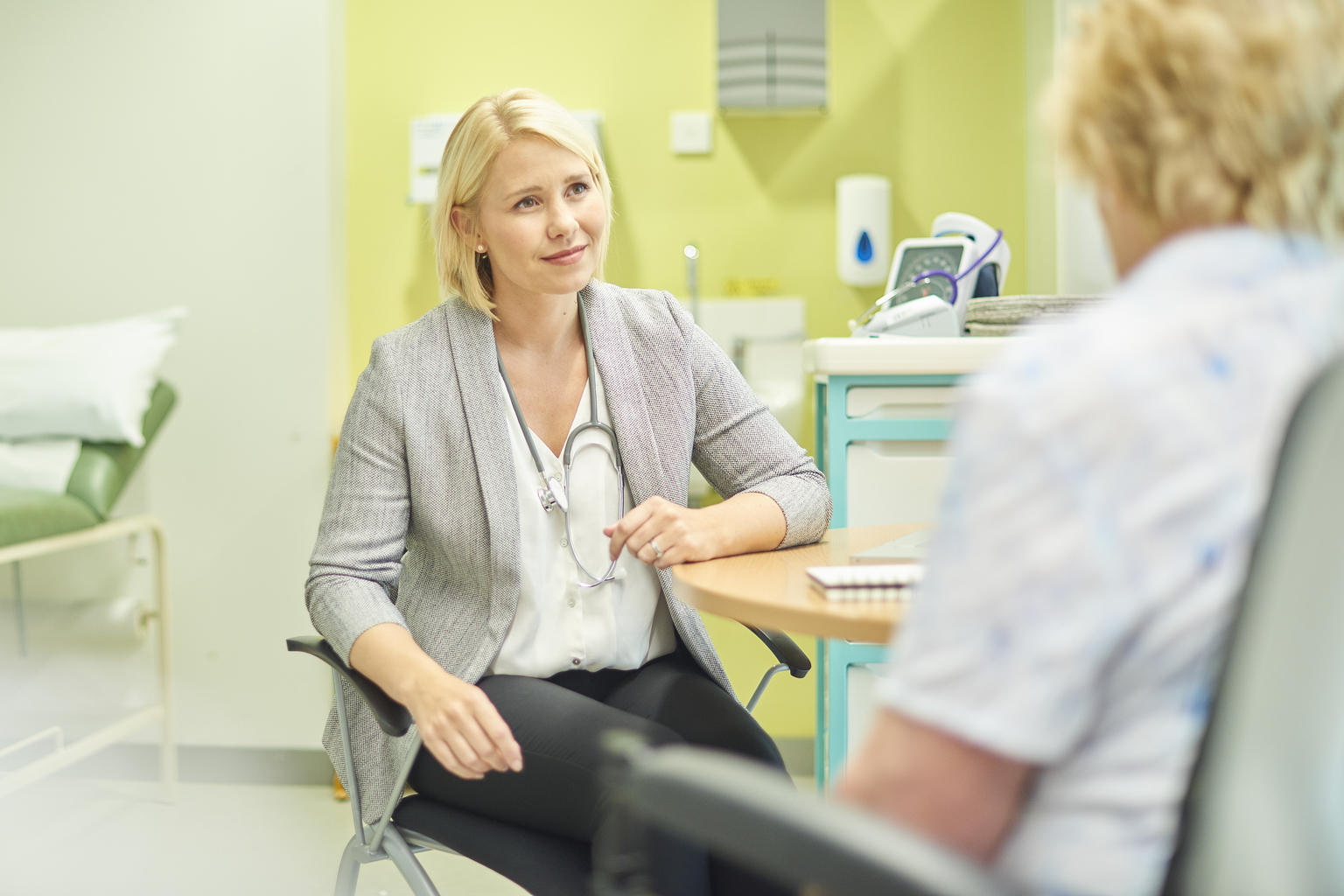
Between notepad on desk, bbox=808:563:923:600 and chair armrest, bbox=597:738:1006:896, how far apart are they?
37 centimetres

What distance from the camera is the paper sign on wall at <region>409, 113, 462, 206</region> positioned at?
2.58 meters

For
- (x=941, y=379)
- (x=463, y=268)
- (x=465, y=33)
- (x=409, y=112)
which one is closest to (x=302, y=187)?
(x=409, y=112)

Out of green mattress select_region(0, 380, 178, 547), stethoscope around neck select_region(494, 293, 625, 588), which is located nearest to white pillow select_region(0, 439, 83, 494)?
green mattress select_region(0, 380, 178, 547)

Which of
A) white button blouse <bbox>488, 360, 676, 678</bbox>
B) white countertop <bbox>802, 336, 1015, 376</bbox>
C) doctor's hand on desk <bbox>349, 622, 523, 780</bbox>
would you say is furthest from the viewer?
white countertop <bbox>802, 336, 1015, 376</bbox>

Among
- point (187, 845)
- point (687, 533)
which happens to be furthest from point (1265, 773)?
point (187, 845)

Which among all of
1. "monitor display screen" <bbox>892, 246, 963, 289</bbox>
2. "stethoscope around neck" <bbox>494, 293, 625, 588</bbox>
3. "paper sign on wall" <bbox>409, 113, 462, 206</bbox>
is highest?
"paper sign on wall" <bbox>409, 113, 462, 206</bbox>

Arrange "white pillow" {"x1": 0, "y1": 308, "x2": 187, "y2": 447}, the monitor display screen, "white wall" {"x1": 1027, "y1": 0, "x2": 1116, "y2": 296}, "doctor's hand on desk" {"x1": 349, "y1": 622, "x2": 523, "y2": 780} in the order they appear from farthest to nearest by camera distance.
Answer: "white pillow" {"x1": 0, "y1": 308, "x2": 187, "y2": 447} → "white wall" {"x1": 1027, "y1": 0, "x2": 1116, "y2": 296} → the monitor display screen → "doctor's hand on desk" {"x1": 349, "y1": 622, "x2": 523, "y2": 780}

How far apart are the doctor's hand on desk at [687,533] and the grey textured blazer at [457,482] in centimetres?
5

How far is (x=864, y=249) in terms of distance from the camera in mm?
2586

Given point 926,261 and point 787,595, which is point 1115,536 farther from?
point 926,261

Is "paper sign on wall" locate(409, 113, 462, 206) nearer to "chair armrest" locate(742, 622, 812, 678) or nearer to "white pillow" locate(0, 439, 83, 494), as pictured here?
"white pillow" locate(0, 439, 83, 494)

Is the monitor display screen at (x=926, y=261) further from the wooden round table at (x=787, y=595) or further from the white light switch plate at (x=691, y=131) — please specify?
the wooden round table at (x=787, y=595)

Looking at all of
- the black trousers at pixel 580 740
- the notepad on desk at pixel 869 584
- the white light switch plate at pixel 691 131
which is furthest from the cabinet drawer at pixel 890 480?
→ the white light switch plate at pixel 691 131

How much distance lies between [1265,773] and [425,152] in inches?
94.6
